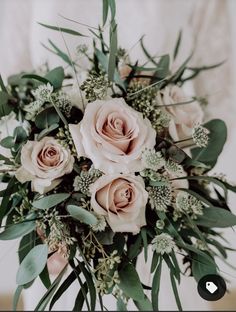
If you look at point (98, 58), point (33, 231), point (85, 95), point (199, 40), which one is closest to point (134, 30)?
point (199, 40)

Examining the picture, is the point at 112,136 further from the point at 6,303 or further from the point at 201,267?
the point at 6,303

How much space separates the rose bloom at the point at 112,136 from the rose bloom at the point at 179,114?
3.6 inches

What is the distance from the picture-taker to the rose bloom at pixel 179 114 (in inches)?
30.6

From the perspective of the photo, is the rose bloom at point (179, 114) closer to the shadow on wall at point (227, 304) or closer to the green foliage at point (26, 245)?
the green foliage at point (26, 245)

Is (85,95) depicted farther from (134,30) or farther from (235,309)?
(235,309)

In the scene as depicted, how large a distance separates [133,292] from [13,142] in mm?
264

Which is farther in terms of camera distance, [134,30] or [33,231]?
[134,30]

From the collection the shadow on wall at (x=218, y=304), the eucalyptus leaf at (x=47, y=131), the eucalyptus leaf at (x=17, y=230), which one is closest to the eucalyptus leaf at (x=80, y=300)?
the eucalyptus leaf at (x=17, y=230)

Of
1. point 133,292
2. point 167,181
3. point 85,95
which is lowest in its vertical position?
point 133,292

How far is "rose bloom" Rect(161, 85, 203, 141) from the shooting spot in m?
0.78

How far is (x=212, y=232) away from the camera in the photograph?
0.81 m

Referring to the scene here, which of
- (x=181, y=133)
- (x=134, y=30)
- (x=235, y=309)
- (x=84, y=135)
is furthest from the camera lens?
(x=235, y=309)

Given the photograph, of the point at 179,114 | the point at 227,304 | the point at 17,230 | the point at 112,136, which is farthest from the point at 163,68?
the point at 227,304

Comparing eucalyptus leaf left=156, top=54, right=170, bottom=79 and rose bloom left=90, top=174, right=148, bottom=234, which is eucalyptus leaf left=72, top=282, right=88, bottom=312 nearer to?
rose bloom left=90, top=174, right=148, bottom=234
